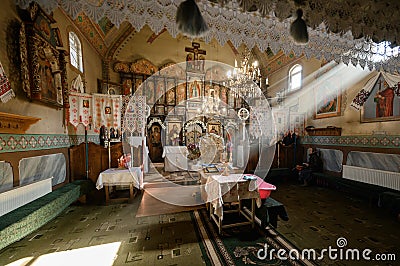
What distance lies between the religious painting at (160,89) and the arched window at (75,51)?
134 inches

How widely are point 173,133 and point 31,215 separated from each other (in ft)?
20.4

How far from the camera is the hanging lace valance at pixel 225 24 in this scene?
156 cm

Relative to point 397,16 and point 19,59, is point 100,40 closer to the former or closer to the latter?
point 19,59

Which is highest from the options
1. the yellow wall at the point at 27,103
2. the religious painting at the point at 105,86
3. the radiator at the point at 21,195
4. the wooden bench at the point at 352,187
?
the religious painting at the point at 105,86

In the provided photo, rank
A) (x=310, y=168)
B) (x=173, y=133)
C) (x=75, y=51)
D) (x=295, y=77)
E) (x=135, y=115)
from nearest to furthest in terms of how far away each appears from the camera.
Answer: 1. (x=75, y=51)
2. (x=310, y=168)
3. (x=135, y=115)
4. (x=295, y=77)
5. (x=173, y=133)

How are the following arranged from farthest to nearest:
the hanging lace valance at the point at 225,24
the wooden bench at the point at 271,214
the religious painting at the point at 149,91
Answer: the religious painting at the point at 149,91 → the wooden bench at the point at 271,214 → the hanging lace valance at the point at 225,24

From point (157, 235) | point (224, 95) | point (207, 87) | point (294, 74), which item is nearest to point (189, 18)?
point (157, 235)

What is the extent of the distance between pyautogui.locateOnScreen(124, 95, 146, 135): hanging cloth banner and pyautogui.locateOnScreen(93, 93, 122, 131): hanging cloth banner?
1.03 metres

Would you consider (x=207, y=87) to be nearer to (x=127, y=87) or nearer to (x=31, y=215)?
(x=127, y=87)

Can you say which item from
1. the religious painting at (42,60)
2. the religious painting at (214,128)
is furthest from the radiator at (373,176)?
the religious painting at (42,60)

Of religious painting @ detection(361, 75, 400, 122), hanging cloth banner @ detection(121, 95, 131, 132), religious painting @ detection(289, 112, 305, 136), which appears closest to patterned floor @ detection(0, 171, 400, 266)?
religious painting @ detection(361, 75, 400, 122)

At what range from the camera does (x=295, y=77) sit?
285 inches

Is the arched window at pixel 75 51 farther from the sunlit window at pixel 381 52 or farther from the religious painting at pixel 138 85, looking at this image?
the sunlit window at pixel 381 52

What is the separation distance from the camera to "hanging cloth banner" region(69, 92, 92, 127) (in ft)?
13.3
